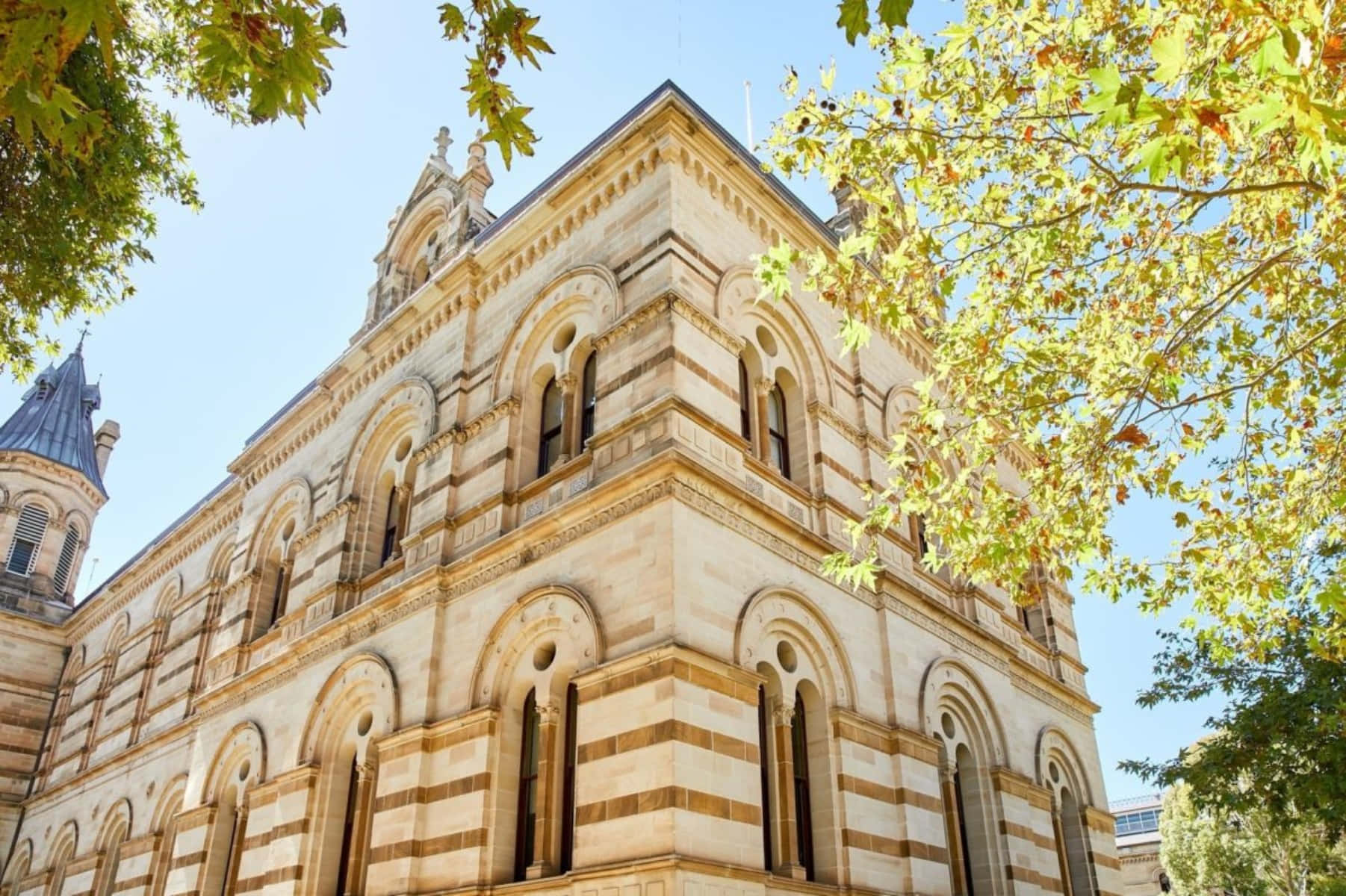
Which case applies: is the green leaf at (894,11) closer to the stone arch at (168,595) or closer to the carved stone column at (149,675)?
the carved stone column at (149,675)

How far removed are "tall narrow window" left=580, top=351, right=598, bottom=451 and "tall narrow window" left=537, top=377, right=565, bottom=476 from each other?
11.9 inches

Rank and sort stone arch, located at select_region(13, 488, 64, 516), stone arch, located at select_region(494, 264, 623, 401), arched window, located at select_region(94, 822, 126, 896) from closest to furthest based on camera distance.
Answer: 1. stone arch, located at select_region(494, 264, 623, 401)
2. arched window, located at select_region(94, 822, 126, 896)
3. stone arch, located at select_region(13, 488, 64, 516)

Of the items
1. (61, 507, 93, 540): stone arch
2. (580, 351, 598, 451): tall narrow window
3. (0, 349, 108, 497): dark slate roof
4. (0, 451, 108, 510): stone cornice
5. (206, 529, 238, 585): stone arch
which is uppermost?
(0, 349, 108, 497): dark slate roof

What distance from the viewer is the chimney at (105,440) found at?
131 ft

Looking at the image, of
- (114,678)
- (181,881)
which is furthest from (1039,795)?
(114,678)

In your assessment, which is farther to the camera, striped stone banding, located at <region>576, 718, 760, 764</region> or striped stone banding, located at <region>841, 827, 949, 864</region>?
striped stone banding, located at <region>841, 827, 949, 864</region>

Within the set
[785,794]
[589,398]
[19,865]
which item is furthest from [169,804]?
[785,794]

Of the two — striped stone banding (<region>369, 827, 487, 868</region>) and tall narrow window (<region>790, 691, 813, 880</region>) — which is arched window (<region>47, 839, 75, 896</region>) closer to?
striped stone banding (<region>369, 827, 487, 868</region>)

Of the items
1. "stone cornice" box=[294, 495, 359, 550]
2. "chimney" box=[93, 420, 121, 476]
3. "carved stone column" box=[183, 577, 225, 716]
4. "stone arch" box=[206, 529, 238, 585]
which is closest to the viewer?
"stone cornice" box=[294, 495, 359, 550]

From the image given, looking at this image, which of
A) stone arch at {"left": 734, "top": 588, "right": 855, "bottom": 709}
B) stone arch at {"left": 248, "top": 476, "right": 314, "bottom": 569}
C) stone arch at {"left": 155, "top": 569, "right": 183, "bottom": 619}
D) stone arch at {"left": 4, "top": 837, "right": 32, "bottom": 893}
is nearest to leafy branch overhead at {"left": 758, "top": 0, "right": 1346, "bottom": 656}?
stone arch at {"left": 734, "top": 588, "right": 855, "bottom": 709}

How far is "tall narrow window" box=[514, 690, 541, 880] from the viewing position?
1129 cm

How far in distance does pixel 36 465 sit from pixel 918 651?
33.0m

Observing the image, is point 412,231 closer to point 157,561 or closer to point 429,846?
point 429,846

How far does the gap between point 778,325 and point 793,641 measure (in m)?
4.97
